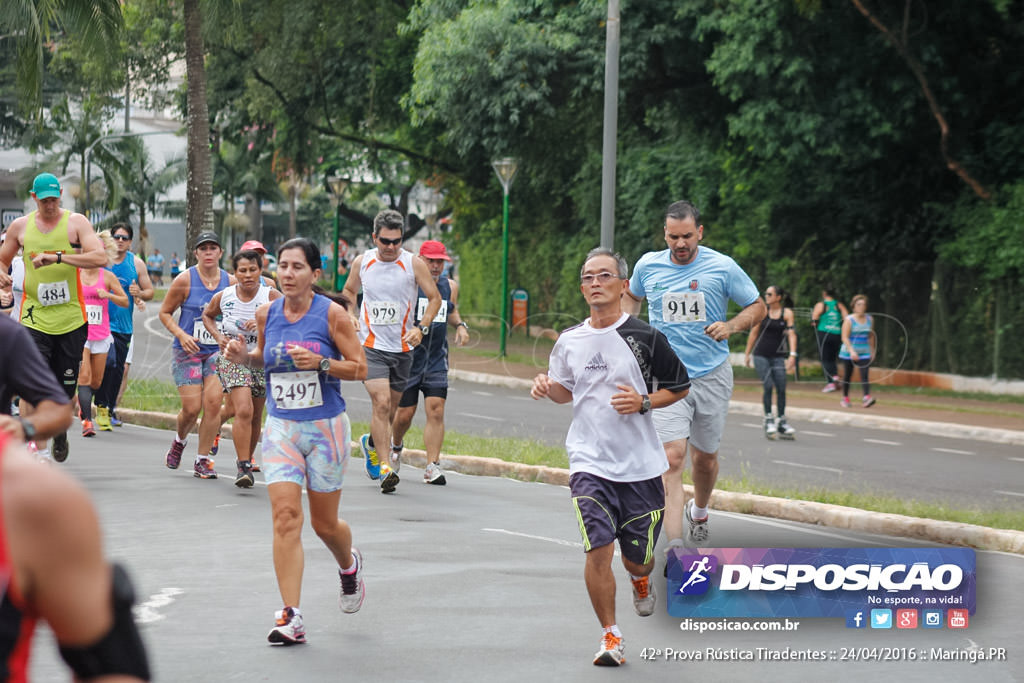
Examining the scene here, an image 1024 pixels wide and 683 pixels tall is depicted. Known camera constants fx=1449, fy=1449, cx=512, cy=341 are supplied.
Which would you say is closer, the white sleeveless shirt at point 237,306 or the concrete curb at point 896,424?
the white sleeveless shirt at point 237,306

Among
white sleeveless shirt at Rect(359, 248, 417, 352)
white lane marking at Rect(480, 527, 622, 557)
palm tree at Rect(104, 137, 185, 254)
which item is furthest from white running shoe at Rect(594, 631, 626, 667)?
palm tree at Rect(104, 137, 185, 254)

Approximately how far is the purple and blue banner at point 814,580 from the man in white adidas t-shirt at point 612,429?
0.25 metres

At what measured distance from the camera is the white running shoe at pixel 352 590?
264 inches

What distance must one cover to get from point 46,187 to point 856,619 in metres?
6.09

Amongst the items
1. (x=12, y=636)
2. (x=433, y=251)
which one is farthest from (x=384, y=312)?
(x=12, y=636)

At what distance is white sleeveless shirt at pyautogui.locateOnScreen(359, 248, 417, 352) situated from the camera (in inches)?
436

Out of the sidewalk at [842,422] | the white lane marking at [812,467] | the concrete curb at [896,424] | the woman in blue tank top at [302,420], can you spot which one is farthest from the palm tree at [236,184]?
the woman in blue tank top at [302,420]

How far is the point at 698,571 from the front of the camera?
238 inches

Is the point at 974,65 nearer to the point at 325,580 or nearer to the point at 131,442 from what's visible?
the point at 131,442

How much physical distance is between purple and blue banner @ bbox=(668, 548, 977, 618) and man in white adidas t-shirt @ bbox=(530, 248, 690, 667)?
25cm

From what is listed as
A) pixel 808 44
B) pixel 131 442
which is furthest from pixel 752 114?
pixel 131 442

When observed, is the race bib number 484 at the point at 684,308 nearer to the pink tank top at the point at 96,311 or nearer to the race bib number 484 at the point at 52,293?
the race bib number 484 at the point at 52,293

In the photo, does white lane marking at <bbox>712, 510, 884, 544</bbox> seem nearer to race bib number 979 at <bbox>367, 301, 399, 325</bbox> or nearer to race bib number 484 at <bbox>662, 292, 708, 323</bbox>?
race bib number 484 at <bbox>662, 292, 708, 323</bbox>

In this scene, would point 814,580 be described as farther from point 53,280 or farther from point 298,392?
point 53,280
